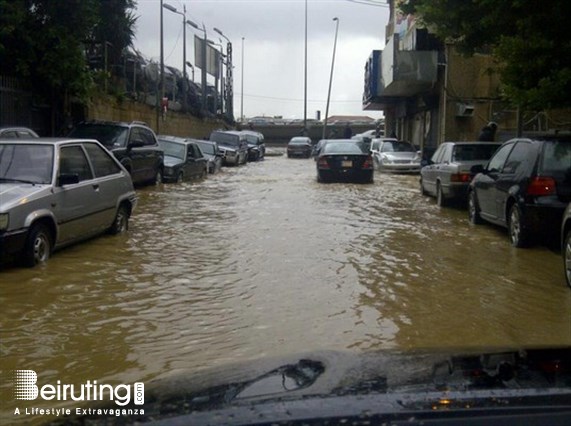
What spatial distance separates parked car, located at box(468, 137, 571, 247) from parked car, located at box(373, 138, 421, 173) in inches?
732

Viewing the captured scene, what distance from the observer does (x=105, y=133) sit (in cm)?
1909

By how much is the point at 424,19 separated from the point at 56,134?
10.9 m

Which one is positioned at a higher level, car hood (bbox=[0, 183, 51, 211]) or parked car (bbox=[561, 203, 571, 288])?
car hood (bbox=[0, 183, 51, 211])

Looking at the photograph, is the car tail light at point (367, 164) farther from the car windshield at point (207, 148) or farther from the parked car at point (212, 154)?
the car windshield at point (207, 148)

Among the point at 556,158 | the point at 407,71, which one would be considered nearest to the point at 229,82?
the point at 407,71

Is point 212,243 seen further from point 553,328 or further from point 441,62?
point 441,62

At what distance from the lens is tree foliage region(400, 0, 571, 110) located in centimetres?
1255

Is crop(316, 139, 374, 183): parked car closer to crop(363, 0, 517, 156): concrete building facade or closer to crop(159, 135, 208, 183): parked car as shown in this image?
crop(159, 135, 208, 183): parked car

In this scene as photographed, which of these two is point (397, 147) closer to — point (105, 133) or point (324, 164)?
point (324, 164)

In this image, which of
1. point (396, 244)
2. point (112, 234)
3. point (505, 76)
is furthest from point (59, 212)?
point (505, 76)

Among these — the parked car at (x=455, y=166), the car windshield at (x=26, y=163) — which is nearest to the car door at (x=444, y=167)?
the parked car at (x=455, y=166)

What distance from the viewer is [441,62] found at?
29094mm

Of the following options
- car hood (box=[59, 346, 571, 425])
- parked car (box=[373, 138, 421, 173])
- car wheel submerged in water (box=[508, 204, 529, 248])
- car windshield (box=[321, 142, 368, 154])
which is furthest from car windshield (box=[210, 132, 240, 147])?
car hood (box=[59, 346, 571, 425])

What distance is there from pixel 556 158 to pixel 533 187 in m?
0.49
